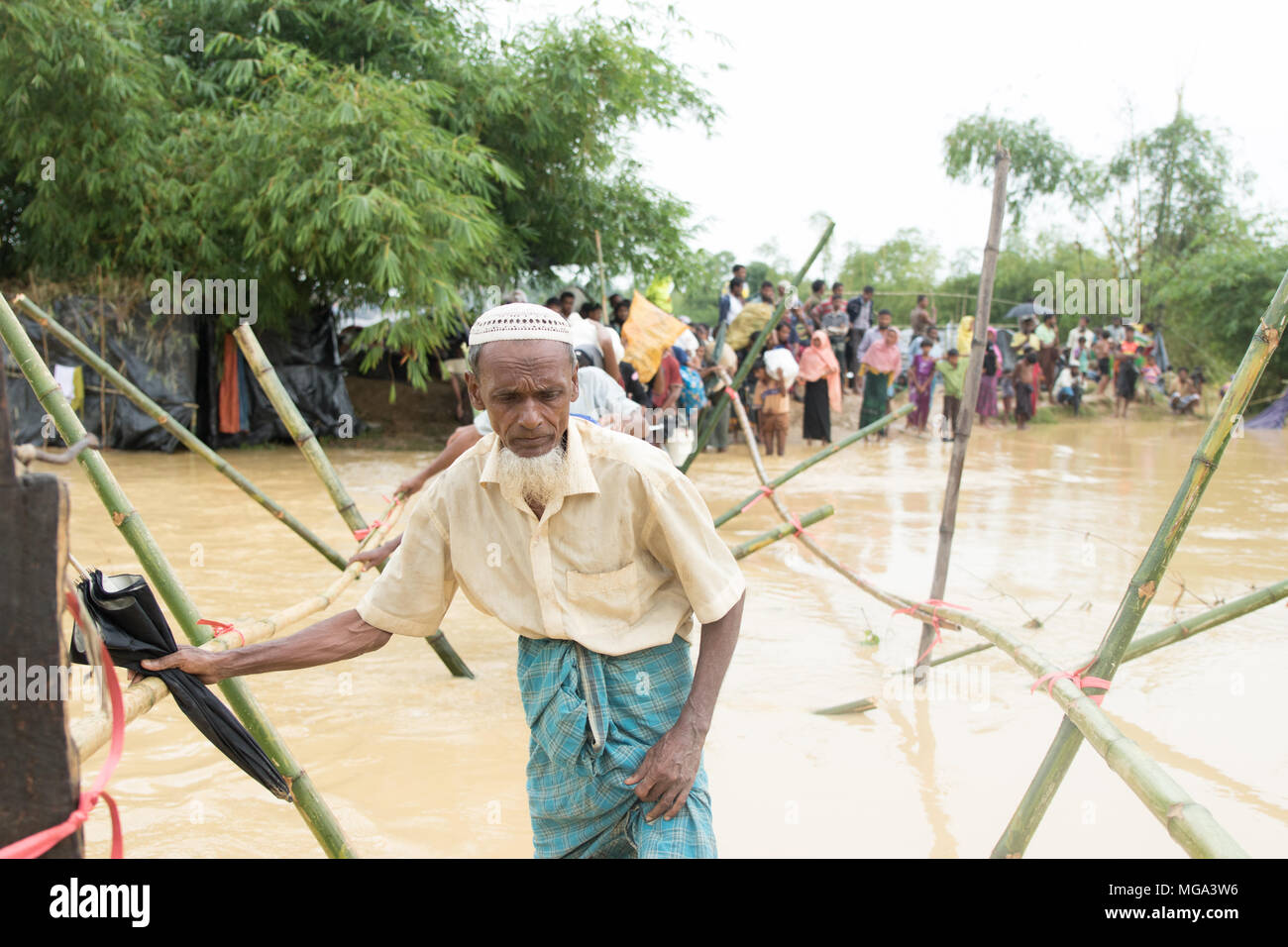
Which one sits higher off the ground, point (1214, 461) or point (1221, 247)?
point (1221, 247)

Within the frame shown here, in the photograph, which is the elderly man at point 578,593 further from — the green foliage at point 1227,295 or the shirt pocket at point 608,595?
the green foliage at point 1227,295

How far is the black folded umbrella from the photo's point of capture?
1.59 meters

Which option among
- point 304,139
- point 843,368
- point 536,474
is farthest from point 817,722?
point 843,368

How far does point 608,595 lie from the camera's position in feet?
6.14

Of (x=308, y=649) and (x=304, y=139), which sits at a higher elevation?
(x=304, y=139)

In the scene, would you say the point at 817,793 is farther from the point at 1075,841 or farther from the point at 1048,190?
the point at 1048,190

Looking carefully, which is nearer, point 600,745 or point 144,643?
point 144,643

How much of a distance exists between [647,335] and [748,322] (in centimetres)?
227

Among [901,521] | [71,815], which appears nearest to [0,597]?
[71,815]

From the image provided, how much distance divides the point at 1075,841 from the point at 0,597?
298 centimetres

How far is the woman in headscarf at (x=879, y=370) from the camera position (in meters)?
13.0

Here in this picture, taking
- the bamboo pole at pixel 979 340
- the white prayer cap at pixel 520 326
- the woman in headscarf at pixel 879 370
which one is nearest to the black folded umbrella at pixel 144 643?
the white prayer cap at pixel 520 326

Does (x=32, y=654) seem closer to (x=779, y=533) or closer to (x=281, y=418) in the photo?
(x=779, y=533)

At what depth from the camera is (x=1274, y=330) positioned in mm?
2143
